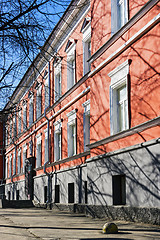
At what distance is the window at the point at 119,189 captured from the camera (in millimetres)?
11773

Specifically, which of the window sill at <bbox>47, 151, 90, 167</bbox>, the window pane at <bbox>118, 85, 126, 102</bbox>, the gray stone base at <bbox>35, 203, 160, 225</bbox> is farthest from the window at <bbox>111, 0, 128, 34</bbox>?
the gray stone base at <bbox>35, 203, 160, 225</bbox>

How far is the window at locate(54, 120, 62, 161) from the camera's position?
66.7ft

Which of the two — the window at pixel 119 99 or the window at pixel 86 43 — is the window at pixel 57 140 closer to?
the window at pixel 86 43

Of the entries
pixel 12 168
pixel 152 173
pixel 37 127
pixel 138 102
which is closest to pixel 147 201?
Answer: pixel 152 173

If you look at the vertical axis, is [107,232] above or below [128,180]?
below

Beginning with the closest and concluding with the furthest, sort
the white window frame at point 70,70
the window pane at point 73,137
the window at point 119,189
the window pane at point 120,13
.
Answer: the window at point 119,189 < the window pane at point 120,13 < the window pane at point 73,137 < the white window frame at point 70,70

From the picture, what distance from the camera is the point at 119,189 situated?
1188 cm

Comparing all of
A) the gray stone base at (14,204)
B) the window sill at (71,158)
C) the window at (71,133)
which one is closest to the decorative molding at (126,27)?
the window sill at (71,158)

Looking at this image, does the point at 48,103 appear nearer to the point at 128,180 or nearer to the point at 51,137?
the point at 51,137

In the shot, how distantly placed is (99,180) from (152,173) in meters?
3.62

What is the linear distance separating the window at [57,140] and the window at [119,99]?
320 inches

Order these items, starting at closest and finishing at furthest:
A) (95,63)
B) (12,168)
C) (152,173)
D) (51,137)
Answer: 1. (152,173)
2. (95,63)
3. (51,137)
4. (12,168)

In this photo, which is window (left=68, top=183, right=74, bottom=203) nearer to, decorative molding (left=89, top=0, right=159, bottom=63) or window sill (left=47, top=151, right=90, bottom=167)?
window sill (left=47, top=151, right=90, bottom=167)

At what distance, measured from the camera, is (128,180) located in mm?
10633
